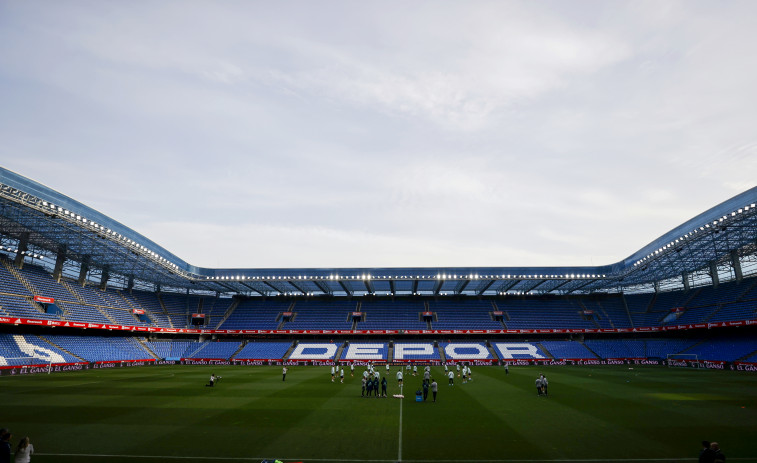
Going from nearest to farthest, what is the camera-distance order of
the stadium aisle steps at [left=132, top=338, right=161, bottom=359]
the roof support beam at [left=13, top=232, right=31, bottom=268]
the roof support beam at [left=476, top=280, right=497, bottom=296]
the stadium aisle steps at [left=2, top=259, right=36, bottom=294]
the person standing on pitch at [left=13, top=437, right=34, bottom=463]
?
the person standing on pitch at [left=13, top=437, right=34, bottom=463] → the stadium aisle steps at [left=2, top=259, right=36, bottom=294] → the roof support beam at [left=13, top=232, right=31, bottom=268] → the stadium aisle steps at [left=132, top=338, right=161, bottom=359] → the roof support beam at [left=476, top=280, right=497, bottom=296]

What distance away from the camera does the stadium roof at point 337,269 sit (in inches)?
1649

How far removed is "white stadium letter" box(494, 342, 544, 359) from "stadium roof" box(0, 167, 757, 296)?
10.5 m

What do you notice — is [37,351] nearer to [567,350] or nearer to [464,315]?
[464,315]

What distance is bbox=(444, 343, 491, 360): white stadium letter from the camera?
6011 cm

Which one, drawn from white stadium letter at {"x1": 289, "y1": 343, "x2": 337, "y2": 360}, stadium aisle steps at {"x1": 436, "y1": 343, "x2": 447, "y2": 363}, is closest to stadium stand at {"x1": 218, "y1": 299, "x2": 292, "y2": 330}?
white stadium letter at {"x1": 289, "y1": 343, "x2": 337, "y2": 360}

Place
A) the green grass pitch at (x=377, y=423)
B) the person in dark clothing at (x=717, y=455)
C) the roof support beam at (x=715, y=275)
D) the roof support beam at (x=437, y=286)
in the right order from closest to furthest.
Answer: the person in dark clothing at (x=717, y=455), the green grass pitch at (x=377, y=423), the roof support beam at (x=715, y=275), the roof support beam at (x=437, y=286)

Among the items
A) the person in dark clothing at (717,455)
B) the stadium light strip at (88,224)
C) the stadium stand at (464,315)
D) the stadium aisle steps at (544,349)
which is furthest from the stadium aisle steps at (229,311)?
the person in dark clothing at (717,455)

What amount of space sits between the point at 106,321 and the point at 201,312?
20816mm

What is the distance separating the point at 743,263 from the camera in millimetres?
57500

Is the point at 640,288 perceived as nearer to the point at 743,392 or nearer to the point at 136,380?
the point at 743,392

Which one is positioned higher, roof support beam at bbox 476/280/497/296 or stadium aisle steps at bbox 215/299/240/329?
roof support beam at bbox 476/280/497/296

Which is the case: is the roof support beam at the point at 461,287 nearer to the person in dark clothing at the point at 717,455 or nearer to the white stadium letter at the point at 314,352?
the white stadium letter at the point at 314,352

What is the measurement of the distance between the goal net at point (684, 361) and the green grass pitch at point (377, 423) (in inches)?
1059

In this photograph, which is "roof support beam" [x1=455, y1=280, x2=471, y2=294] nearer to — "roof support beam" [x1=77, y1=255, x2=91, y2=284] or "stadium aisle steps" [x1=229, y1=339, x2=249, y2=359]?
"stadium aisle steps" [x1=229, y1=339, x2=249, y2=359]
